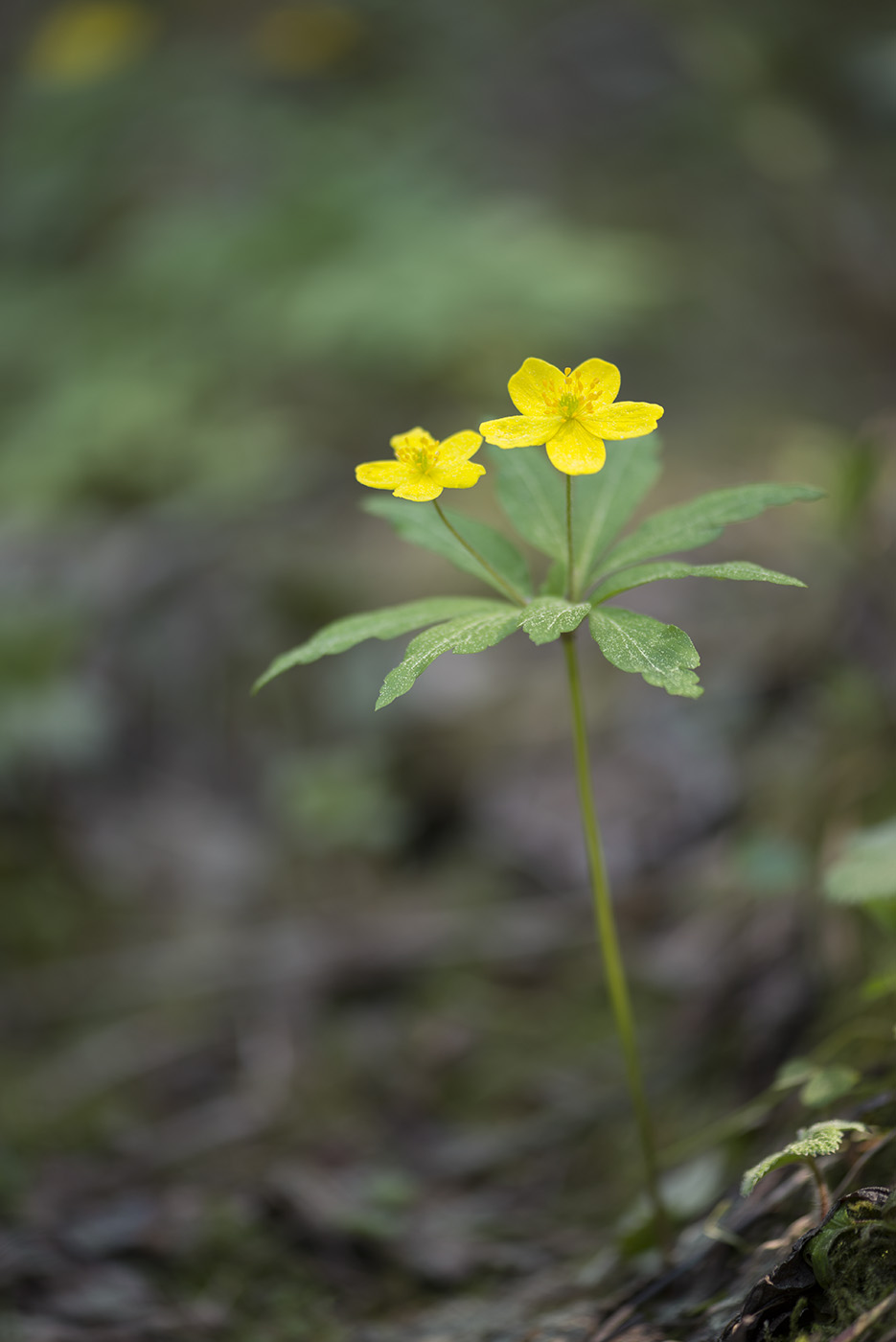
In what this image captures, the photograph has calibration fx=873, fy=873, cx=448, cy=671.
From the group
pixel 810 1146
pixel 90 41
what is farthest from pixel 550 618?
pixel 90 41

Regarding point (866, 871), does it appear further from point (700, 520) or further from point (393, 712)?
point (393, 712)

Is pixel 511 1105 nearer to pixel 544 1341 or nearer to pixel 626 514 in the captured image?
pixel 544 1341

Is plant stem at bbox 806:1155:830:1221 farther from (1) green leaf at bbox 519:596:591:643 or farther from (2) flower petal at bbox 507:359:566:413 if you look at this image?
(2) flower petal at bbox 507:359:566:413

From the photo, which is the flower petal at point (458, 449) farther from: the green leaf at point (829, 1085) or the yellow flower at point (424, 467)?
the green leaf at point (829, 1085)

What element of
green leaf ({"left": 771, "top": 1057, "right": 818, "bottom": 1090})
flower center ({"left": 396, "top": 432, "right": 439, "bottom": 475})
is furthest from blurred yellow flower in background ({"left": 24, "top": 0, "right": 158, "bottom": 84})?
green leaf ({"left": 771, "top": 1057, "right": 818, "bottom": 1090})

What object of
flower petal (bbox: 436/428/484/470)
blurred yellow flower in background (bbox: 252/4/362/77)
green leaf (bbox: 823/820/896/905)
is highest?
blurred yellow flower in background (bbox: 252/4/362/77)

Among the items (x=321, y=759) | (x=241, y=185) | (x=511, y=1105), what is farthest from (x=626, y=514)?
(x=241, y=185)
